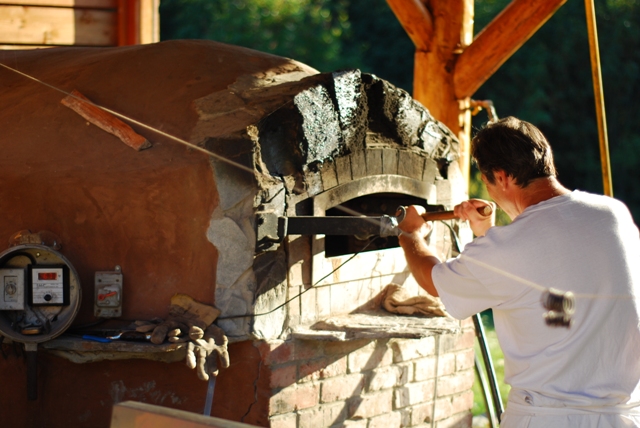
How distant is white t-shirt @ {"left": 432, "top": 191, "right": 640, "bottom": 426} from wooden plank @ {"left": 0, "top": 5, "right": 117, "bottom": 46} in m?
3.49

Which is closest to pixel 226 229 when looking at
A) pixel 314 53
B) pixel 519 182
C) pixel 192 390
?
pixel 192 390

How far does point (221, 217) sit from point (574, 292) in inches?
49.1

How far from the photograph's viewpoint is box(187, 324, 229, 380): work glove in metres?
2.64

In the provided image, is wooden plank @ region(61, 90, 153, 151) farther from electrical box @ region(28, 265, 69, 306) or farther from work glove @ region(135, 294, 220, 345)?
electrical box @ region(28, 265, 69, 306)

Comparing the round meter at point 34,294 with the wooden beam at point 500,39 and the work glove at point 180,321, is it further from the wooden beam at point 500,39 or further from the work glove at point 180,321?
the wooden beam at point 500,39

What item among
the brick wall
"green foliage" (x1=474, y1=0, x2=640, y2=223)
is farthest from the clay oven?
"green foliage" (x1=474, y1=0, x2=640, y2=223)

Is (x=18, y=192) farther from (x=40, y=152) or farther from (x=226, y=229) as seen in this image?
(x=226, y=229)

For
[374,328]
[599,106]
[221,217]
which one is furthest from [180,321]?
[599,106]

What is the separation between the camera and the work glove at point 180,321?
268cm

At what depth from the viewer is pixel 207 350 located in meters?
2.67

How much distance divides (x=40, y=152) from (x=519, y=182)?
1761 millimetres

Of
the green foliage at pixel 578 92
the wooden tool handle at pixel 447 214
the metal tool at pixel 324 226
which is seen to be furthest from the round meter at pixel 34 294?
the green foliage at pixel 578 92

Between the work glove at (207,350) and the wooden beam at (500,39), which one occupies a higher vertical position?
the wooden beam at (500,39)

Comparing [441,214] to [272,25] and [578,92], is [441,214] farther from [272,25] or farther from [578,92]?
[272,25]
